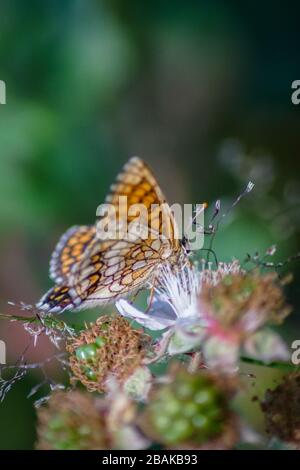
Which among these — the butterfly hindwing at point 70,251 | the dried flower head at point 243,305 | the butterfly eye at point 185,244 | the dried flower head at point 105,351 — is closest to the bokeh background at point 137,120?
the butterfly eye at point 185,244

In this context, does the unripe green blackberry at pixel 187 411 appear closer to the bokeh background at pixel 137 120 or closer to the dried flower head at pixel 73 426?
the dried flower head at pixel 73 426

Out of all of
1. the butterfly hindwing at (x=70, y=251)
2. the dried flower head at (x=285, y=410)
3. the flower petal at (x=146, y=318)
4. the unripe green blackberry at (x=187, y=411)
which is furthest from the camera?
the butterfly hindwing at (x=70, y=251)

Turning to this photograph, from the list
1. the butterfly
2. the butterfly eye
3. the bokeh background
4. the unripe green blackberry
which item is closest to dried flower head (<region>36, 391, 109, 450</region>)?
the unripe green blackberry

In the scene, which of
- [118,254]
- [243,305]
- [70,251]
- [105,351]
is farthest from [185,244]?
[243,305]

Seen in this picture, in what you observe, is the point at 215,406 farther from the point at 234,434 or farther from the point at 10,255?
the point at 10,255

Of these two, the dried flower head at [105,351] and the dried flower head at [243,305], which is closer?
the dried flower head at [243,305]

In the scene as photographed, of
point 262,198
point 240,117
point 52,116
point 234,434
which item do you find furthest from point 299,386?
point 240,117

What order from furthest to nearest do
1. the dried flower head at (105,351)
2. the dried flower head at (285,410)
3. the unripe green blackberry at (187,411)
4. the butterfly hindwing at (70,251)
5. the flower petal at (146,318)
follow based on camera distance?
the butterfly hindwing at (70,251) < the flower petal at (146,318) < the dried flower head at (105,351) < the dried flower head at (285,410) < the unripe green blackberry at (187,411)

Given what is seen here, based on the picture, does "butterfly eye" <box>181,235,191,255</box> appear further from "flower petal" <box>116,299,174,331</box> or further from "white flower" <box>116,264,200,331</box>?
"flower petal" <box>116,299,174,331</box>
